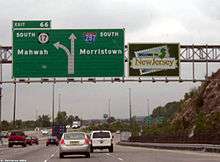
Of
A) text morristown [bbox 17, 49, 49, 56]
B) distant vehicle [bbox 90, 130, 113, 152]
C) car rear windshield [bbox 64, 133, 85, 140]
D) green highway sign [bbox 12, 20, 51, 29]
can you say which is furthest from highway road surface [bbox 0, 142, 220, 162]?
green highway sign [bbox 12, 20, 51, 29]

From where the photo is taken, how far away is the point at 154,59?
1897 inches

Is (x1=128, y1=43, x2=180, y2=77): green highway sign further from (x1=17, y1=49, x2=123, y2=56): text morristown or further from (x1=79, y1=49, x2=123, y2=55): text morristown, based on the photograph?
(x1=17, y1=49, x2=123, y2=56): text morristown

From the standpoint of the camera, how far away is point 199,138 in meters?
50.5

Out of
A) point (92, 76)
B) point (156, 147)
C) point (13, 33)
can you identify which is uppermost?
point (13, 33)

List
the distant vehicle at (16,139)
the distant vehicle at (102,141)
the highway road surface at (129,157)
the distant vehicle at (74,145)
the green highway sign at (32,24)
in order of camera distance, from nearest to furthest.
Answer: the highway road surface at (129,157), the distant vehicle at (74,145), the green highway sign at (32,24), the distant vehicle at (102,141), the distant vehicle at (16,139)

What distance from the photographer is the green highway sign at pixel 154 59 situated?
48.1 metres

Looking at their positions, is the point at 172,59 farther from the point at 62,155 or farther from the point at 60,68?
the point at 62,155

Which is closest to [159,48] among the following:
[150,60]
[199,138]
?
[150,60]

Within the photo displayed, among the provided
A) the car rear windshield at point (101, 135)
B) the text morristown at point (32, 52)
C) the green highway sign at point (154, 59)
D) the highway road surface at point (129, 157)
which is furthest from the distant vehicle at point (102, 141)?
the text morristown at point (32, 52)

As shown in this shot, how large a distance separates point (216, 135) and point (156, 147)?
1429cm

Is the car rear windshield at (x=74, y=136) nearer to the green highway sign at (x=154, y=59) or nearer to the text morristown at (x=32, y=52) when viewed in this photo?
the text morristown at (x=32, y=52)

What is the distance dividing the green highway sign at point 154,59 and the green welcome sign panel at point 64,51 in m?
1.92

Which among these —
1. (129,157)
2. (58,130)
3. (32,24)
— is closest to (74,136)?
(129,157)

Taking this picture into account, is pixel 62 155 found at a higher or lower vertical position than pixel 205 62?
lower
